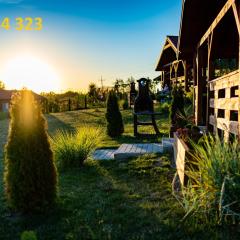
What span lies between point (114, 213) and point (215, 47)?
23.6 ft

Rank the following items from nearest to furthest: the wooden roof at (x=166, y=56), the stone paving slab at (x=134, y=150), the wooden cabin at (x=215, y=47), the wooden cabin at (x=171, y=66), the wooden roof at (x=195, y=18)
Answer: the wooden cabin at (x=215, y=47) < the stone paving slab at (x=134, y=150) < the wooden roof at (x=195, y=18) < the wooden cabin at (x=171, y=66) < the wooden roof at (x=166, y=56)

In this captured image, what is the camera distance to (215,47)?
381 inches

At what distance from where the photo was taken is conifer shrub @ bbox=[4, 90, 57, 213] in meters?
3.87

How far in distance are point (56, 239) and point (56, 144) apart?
12.5 feet

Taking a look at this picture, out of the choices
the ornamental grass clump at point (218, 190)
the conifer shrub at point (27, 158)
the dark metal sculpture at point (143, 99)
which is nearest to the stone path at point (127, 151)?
the dark metal sculpture at point (143, 99)

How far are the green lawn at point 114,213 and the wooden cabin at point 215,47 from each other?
1651mm

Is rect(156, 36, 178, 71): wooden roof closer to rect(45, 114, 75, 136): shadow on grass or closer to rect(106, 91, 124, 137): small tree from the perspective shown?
rect(45, 114, 75, 136): shadow on grass

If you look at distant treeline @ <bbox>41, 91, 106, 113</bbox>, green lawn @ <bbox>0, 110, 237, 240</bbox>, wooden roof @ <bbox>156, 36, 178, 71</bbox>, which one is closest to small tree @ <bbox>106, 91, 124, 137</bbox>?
green lawn @ <bbox>0, 110, 237, 240</bbox>

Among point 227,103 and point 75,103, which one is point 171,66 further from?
point 227,103

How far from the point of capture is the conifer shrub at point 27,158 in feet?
12.7

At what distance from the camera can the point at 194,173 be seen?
378 cm

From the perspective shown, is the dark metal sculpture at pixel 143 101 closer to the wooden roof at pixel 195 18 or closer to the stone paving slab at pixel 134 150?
the wooden roof at pixel 195 18

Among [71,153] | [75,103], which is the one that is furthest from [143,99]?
[75,103]

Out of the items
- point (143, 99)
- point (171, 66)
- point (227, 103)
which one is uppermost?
point (171, 66)
